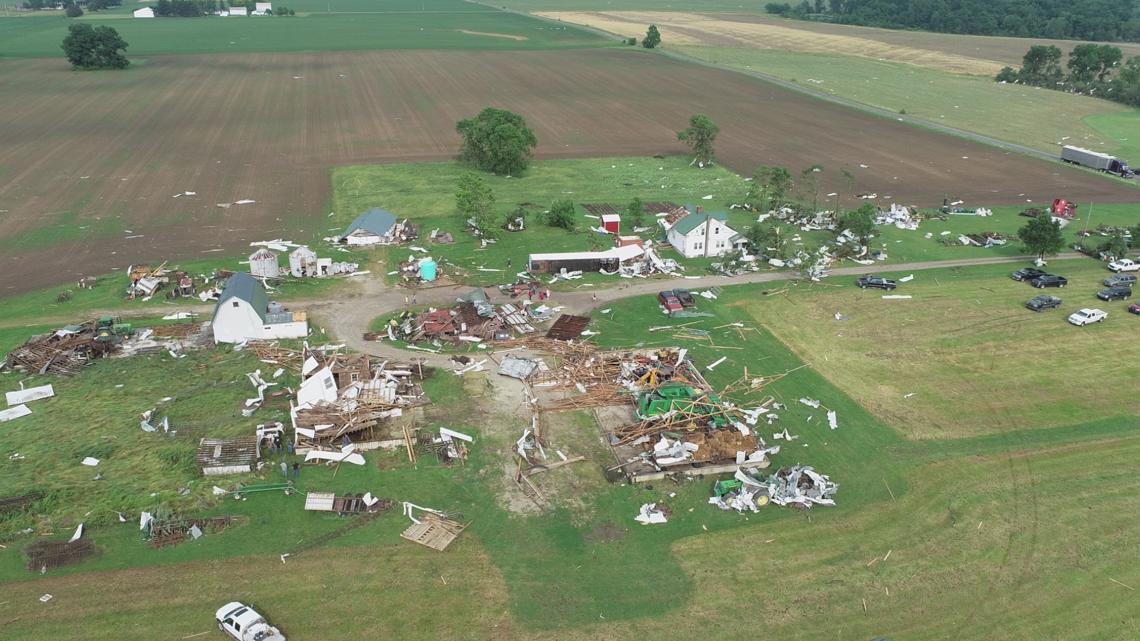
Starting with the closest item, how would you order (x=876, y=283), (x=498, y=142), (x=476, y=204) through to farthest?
Answer: (x=876, y=283), (x=476, y=204), (x=498, y=142)

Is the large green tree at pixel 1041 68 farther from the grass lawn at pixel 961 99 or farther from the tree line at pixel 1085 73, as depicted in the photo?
the grass lawn at pixel 961 99

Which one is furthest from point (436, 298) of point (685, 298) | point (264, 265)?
point (685, 298)

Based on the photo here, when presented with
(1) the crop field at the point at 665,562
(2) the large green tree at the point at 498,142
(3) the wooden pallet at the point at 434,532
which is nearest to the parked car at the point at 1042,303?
(1) the crop field at the point at 665,562

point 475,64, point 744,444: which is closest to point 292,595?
point 744,444

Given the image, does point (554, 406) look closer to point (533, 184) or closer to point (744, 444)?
point (744, 444)

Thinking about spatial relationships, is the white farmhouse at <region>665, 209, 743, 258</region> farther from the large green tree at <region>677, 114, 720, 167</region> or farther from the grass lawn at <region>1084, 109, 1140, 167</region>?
the grass lawn at <region>1084, 109, 1140, 167</region>

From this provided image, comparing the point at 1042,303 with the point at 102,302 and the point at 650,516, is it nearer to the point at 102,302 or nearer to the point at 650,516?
the point at 650,516
